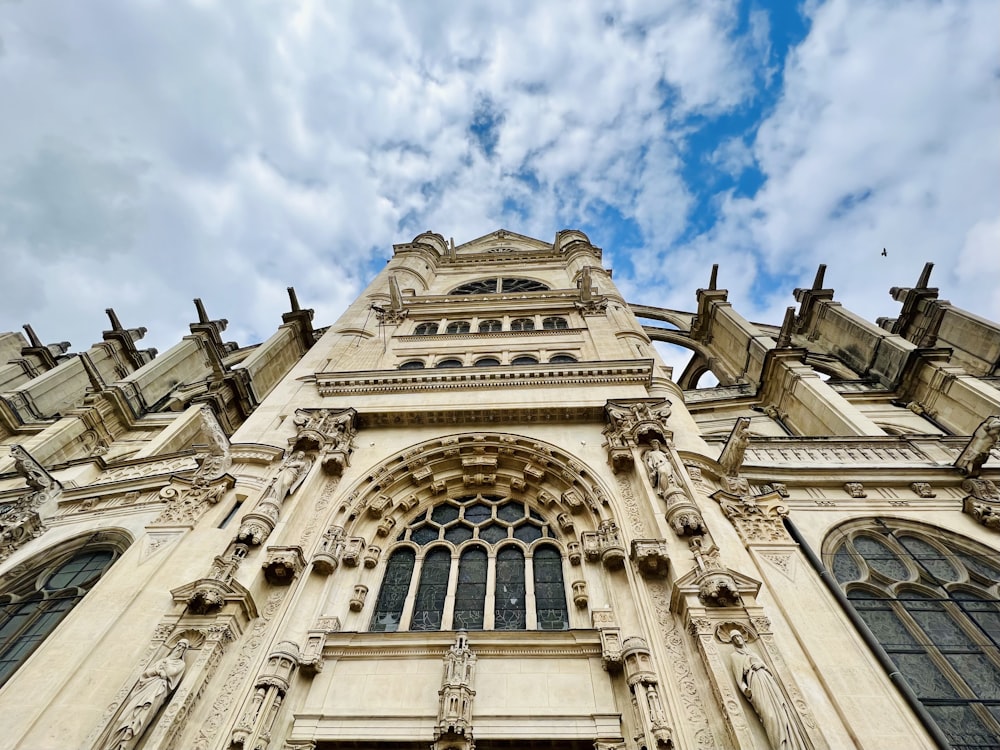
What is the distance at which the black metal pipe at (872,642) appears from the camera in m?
6.44

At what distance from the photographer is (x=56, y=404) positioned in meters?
19.6

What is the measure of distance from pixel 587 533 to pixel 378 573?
147 inches

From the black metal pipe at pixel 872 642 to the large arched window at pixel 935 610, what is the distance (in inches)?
15.3

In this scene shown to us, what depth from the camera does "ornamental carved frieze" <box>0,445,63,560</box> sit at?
10531 mm

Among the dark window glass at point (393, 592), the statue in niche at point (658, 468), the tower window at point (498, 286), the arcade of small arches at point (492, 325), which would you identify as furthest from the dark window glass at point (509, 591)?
the tower window at point (498, 286)

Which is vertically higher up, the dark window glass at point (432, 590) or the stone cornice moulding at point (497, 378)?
the stone cornice moulding at point (497, 378)

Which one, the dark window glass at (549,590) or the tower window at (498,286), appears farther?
the tower window at (498,286)

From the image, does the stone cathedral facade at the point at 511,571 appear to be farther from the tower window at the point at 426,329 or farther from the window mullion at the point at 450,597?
the tower window at the point at 426,329

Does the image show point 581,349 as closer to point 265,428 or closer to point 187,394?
point 265,428

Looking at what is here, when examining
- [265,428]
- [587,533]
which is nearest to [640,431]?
[587,533]

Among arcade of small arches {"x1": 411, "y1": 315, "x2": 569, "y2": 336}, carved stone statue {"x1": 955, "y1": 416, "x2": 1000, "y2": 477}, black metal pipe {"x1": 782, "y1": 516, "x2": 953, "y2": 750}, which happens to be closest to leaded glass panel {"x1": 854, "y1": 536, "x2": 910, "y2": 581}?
black metal pipe {"x1": 782, "y1": 516, "x2": 953, "y2": 750}

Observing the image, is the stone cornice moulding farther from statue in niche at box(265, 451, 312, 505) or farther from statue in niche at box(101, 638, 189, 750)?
statue in niche at box(101, 638, 189, 750)

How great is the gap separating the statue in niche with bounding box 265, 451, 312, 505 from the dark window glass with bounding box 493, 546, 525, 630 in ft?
13.0

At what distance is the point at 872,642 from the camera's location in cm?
754
